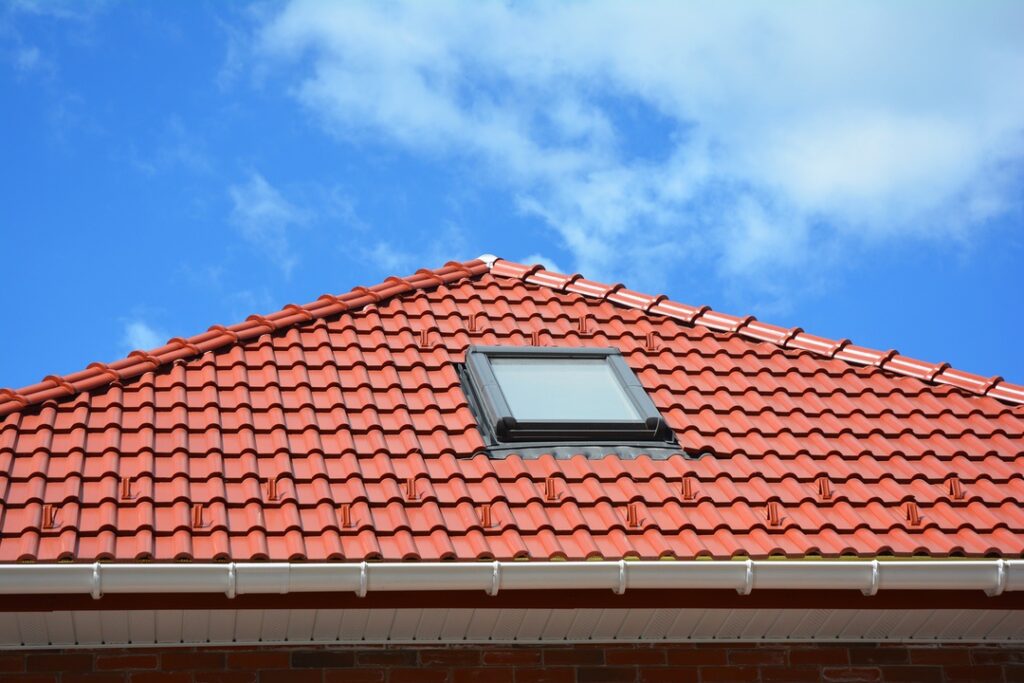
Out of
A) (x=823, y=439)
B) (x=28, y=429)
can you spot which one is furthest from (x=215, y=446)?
(x=823, y=439)

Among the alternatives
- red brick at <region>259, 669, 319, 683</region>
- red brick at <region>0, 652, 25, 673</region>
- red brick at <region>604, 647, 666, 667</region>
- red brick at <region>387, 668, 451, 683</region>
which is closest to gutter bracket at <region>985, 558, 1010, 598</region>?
red brick at <region>604, 647, 666, 667</region>

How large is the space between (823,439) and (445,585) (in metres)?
2.96

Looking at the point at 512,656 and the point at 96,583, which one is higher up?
the point at 96,583

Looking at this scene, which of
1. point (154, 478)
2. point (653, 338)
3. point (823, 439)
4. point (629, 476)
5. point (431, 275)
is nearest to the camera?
point (154, 478)

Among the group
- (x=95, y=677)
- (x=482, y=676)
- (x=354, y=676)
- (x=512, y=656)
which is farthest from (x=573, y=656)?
(x=95, y=677)

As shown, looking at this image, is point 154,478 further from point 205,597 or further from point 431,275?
point 431,275

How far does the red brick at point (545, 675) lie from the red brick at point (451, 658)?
198 millimetres

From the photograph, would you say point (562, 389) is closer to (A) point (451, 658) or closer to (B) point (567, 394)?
(B) point (567, 394)

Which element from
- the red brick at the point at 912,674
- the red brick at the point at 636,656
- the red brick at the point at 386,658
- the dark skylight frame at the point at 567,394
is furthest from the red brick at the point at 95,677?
the red brick at the point at 912,674

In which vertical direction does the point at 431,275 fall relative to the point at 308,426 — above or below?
above

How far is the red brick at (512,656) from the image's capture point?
19.2ft

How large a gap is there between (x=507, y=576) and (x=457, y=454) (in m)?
1.39

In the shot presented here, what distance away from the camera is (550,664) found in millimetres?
5898

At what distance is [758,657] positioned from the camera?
6.10 m
